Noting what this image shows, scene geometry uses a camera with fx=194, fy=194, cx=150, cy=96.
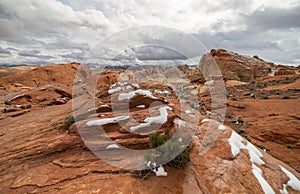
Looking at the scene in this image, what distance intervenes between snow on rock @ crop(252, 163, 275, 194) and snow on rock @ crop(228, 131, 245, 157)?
615 millimetres

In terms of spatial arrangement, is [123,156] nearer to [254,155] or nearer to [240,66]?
[254,155]

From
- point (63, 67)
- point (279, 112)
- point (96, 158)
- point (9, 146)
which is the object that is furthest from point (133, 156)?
point (63, 67)

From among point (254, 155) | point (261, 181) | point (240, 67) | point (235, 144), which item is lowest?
point (261, 181)

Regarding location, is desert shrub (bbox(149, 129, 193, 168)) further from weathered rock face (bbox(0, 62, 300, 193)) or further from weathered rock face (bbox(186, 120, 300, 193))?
weathered rock face (bbox(186, 120, 300, 193))

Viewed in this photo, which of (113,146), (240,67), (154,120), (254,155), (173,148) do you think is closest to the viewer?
(173,148)

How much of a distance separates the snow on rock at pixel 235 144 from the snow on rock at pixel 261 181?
2.02 ft

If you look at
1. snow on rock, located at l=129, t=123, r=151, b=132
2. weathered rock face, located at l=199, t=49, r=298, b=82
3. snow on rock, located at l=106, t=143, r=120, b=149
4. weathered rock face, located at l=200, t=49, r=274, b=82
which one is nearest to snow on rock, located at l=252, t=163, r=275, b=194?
snow on rock, located at l=129, t=123, r=151, b=132

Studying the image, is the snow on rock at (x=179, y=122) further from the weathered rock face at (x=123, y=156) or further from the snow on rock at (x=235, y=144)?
the snow on rock at (x=235, y=144)

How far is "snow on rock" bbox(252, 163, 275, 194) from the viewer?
5.27 meters

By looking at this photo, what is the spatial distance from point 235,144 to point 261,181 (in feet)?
4.46

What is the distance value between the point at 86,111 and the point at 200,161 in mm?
5196

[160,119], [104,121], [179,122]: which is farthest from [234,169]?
[104,121]

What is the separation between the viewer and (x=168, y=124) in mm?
6891

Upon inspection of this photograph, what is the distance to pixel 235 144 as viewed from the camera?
656 centimetres
